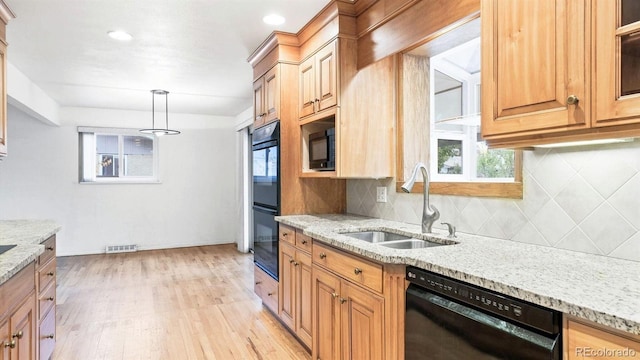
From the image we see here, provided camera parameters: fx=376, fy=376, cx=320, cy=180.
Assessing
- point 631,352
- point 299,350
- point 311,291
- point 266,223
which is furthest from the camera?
point 266,223

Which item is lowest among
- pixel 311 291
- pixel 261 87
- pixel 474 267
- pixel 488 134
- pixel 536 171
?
pixel 311 291

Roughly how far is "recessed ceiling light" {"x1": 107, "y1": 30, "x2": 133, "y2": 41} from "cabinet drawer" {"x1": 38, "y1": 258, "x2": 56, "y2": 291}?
1.74 metres

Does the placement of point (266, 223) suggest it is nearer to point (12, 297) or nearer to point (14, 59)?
point (12, 297)

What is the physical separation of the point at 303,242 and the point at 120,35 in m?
2.17

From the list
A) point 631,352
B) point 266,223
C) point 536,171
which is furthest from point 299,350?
point 631,352

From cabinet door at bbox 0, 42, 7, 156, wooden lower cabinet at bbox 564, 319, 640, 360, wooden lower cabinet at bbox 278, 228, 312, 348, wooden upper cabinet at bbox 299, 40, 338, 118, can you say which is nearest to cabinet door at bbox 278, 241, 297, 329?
wooden lower cabinet at bbox 278, 228, 312, 348

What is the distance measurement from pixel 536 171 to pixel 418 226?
85 centimetres

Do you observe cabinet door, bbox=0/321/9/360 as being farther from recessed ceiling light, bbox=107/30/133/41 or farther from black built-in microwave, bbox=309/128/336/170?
recessed ceiling light, bbox=107/30/133/41

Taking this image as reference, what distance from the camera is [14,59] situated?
3.49 meters

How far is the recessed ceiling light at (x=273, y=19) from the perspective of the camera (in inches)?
107

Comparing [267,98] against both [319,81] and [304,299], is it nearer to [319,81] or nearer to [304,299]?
[319,81]

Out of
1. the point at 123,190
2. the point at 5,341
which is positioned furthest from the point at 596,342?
the point at 123,190

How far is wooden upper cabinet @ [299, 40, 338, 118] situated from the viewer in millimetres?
2605

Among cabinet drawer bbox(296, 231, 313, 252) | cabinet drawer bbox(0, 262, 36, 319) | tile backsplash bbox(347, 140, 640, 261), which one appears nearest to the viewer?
tile backsplash bbox(347, 140, 640, 261)
